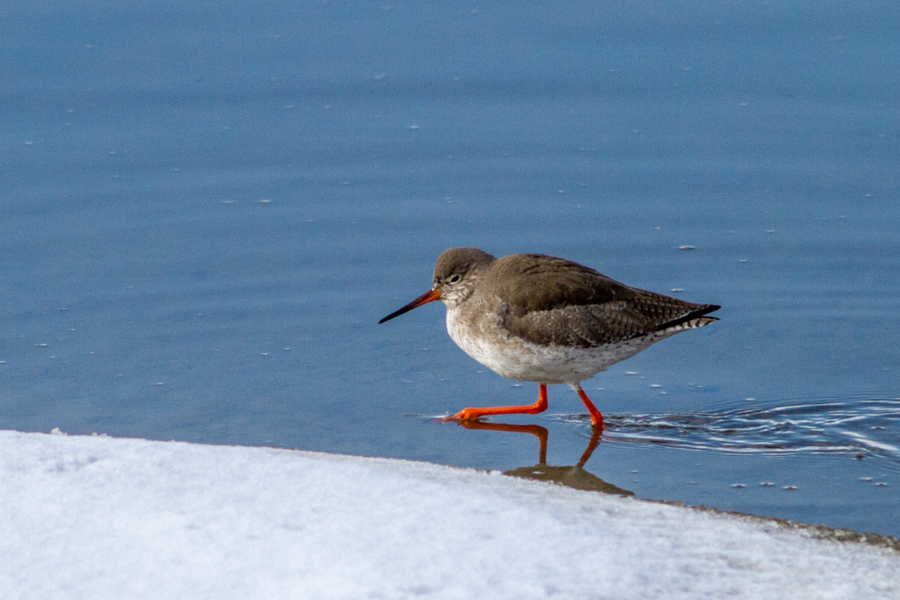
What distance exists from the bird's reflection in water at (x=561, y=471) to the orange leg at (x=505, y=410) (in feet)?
0.14

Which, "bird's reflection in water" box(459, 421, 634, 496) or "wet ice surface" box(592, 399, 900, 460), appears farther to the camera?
"wet ice surface" box(592, 399, 900, 460)

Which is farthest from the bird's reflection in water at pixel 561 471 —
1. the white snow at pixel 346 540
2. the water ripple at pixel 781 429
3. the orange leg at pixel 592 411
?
the white snow at pixel 346 540

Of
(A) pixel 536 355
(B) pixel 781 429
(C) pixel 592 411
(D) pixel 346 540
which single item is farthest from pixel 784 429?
(D) pixel 346 540

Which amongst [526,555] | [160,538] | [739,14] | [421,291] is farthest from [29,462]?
[739,14]

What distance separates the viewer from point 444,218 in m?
8.34

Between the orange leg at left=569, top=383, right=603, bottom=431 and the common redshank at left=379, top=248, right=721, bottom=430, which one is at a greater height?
the common redshank at left=379, top=248, right=721, bottom=430

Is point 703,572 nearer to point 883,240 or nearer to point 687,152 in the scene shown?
point 883,240

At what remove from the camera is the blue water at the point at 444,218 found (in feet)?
19.7

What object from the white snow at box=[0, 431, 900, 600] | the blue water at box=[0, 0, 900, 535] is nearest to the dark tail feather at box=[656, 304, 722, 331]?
the blue water at box=[0, 0, 900, 535]

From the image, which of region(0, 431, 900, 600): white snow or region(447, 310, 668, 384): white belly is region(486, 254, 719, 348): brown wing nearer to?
region(447, 310, 668, 384): white belly

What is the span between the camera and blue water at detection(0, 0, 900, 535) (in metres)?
6.00

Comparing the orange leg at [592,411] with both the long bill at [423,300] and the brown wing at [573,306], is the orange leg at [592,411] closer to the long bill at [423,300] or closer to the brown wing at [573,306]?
the brown wing at [573,306]

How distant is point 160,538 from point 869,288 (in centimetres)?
559

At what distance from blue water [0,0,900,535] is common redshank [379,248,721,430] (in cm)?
37
